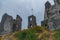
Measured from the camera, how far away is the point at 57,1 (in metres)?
47.5

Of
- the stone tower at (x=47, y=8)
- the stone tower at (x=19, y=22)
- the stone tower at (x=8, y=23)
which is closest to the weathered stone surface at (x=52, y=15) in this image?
the stone tower at (x=47, y=8)

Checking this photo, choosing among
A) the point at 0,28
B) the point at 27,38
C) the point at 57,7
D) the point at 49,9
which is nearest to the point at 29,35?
the point at 27,38

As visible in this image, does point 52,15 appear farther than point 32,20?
No

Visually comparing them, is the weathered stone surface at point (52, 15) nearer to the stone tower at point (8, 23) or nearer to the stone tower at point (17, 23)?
the stone tower at point (17, 23)

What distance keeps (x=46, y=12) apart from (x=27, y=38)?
2633 cm

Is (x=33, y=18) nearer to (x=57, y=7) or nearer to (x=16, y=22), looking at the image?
(x=16, y=22)

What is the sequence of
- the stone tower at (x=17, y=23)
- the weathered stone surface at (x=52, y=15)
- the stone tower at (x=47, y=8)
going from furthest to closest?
the stone tower at (x=17, y=23)
the stone tower at (x=47, y=8)
the weathered stone surface at (x=52, y=15)

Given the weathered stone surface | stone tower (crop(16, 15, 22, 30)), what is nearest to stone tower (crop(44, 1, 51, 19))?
the weathered stone surface

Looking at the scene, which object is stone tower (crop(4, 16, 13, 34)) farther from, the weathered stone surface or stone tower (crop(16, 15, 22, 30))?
the weathered stone surface

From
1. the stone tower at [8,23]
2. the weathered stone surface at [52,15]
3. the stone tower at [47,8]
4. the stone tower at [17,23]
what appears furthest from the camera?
the stone tower at [17,23]

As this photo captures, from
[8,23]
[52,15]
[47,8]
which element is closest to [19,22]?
[8,23]

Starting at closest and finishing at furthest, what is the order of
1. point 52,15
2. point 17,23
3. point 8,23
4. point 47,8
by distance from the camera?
point 52,15 → point 47,8 → point 8,23 → point 17,23

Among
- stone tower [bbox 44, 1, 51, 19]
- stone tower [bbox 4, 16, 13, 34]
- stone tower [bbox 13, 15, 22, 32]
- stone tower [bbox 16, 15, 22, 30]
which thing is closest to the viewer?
stone tower [bbox 44, 1, 51, 19]

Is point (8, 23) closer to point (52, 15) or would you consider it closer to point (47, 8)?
point (47, 8)
